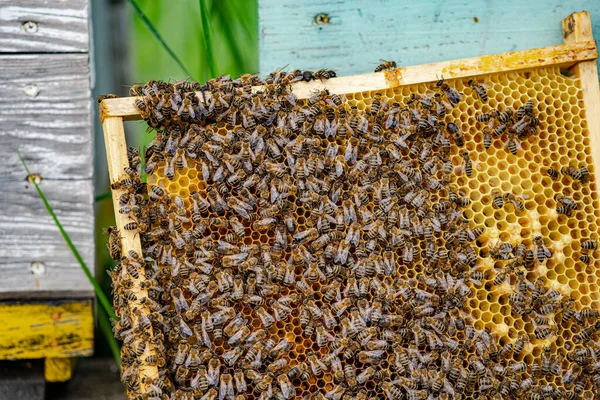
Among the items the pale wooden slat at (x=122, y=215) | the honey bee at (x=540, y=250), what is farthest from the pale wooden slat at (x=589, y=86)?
the pale wooden slat at (x=122, y=215)

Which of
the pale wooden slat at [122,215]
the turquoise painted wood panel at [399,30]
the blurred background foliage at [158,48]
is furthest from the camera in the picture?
the blurred background foliage at [158,48]

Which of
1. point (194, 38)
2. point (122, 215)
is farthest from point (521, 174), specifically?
point (194, 38)

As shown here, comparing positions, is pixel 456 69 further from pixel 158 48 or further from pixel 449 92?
pixel 158 48

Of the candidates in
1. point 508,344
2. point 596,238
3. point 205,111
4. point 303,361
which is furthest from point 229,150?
point 596,238

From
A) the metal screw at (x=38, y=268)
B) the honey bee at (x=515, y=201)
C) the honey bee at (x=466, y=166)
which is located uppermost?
the honey bee at (x=466, y=166)

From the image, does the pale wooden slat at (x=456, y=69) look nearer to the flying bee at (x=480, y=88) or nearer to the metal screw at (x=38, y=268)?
the flying bee at (x=480, y=88)

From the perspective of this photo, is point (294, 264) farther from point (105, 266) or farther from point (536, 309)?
point (105, 266)

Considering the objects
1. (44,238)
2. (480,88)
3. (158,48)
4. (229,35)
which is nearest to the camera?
(480,88)
